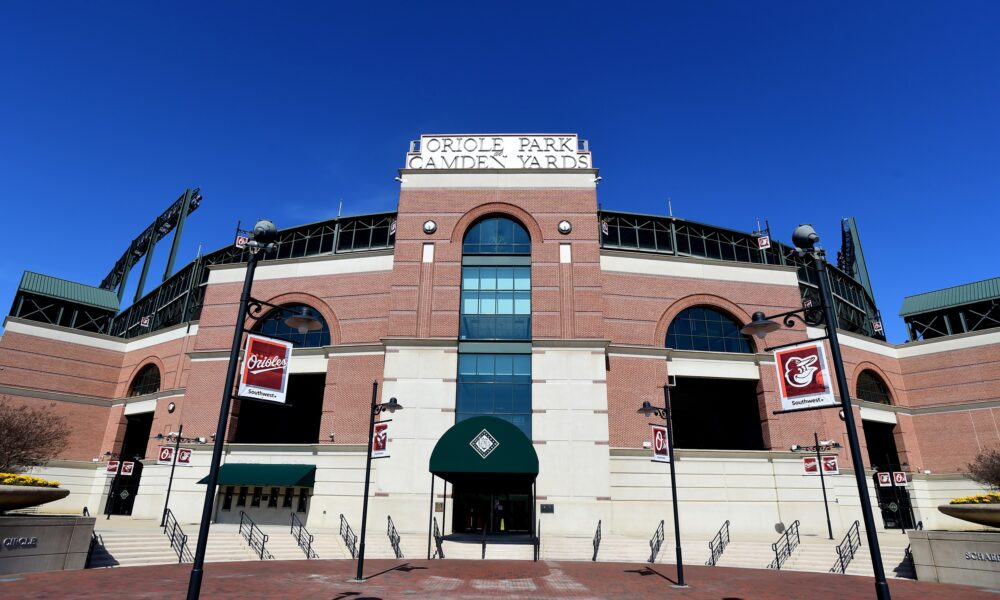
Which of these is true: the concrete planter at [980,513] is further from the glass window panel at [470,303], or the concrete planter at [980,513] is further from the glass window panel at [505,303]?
the glass window panel at [470,303]

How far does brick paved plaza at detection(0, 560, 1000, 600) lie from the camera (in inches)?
550

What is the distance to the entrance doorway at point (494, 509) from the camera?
2812cm

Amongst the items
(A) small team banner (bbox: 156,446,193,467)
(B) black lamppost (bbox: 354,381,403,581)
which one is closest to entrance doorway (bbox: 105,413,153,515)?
(A) small team banner (bbox: 156,446,193,467)

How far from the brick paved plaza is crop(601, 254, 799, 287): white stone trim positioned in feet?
58.7

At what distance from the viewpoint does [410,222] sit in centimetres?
3284

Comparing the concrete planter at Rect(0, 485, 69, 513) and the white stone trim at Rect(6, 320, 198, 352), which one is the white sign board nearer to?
the white stone trim at Rect(6, 320, 198, 352)

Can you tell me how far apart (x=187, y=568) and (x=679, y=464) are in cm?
2346

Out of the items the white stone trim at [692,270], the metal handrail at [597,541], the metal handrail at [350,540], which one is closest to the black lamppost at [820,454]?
the white stone trim at [692,270]

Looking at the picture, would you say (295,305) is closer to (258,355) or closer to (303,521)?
(303,521)

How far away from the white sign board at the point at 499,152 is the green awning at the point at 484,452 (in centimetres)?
1702

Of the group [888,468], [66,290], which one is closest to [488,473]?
[888,468]

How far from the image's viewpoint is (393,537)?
24609 mm

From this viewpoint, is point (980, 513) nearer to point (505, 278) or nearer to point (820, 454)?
point (820, 454)

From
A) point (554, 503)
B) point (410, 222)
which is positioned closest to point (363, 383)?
point (410, 222)
